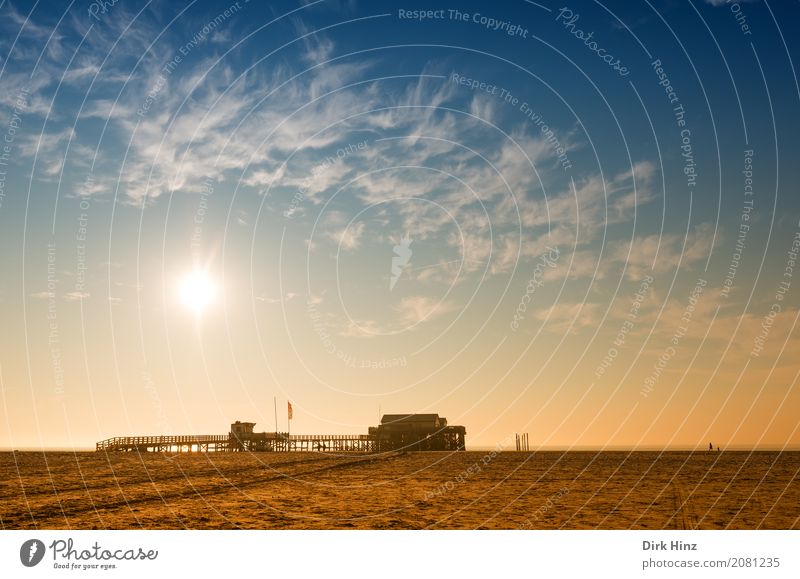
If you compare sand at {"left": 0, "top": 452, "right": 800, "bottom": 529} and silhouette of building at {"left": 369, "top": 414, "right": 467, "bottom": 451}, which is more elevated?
silhouette of building at {"left": 369, "top": 414, "right": 467, "bottom": 451}

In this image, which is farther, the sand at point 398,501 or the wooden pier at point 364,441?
the wooden pier at point 364,441

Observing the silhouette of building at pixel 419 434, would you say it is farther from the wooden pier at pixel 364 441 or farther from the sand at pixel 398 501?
the sand at pixel 398 501

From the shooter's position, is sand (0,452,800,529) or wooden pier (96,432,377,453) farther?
wooden pier (96,432,377,453)

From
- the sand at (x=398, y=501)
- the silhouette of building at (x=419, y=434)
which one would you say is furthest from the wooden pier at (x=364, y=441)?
the sand at (x=398, y=501)

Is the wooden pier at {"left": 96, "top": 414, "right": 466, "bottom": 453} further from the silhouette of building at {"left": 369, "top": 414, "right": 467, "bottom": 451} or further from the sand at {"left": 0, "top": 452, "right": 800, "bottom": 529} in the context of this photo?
the sand at {"left": 0, "top": 452, "right": 800, "bottom": 529}

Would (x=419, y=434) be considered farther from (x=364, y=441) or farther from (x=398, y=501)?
(x=398, y=501)

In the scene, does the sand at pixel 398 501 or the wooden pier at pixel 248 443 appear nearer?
the sand at pixel 398 501

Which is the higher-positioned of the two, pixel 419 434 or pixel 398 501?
pixel 419 434

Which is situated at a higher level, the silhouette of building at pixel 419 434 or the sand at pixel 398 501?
the silhouette of building at pixel 419 434

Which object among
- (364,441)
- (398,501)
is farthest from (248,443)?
(398,501)

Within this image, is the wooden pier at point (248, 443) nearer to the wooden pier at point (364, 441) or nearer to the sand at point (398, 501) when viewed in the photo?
the wooden pier at point (364, 441)

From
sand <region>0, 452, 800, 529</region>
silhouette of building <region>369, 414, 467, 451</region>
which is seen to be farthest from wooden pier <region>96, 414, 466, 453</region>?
sand <region>0, 452, 800, 529</region>

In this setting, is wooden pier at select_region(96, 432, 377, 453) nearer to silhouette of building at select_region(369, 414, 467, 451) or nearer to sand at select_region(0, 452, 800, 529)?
silhouette of building at select_region(369, 414, 467, 451)
